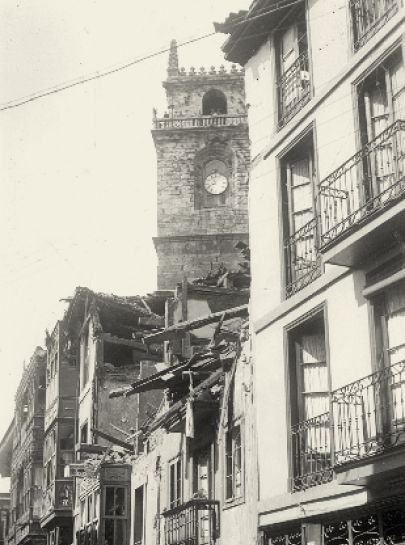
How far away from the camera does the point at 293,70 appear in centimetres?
1691

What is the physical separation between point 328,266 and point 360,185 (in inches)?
58.2

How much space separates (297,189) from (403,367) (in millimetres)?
5511

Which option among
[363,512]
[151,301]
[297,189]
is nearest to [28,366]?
[151,301]

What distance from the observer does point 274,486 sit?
15.1 m

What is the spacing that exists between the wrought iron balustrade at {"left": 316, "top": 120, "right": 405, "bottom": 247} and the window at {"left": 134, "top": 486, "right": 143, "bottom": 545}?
12.9 metres

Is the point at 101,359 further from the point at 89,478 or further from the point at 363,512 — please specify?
the point at 363,512

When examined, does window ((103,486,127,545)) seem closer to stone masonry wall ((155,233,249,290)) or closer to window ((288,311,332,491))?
window ((288,311,332,491))

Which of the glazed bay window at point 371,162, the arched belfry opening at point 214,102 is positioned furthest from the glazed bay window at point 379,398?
the arched belfry opening at point 214,102

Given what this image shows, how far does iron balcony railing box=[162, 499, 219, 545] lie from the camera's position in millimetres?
17766

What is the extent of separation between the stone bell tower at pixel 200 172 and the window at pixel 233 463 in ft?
102

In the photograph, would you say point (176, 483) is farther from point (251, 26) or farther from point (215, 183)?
point (215, 183)

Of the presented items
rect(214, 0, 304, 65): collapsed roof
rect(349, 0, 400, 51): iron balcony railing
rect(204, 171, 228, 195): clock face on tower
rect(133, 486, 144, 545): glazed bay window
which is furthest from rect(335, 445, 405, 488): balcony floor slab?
rect(204, 171, 228, 195): clock face on tower

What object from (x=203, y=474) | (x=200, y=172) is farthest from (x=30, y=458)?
(x=203, y=474)

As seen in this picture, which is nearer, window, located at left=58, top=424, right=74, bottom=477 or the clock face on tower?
window, located at left=58, top=424, right=74, bottom=477
